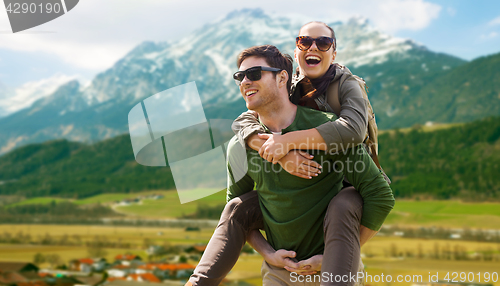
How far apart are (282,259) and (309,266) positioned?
278 mm

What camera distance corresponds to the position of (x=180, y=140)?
5512 millimetres

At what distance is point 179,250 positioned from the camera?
152000 mm

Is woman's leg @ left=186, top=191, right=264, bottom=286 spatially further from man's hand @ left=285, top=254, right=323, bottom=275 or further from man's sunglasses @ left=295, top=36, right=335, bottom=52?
man's sunglasses @ left=295, top=36, right=335, bottom=52

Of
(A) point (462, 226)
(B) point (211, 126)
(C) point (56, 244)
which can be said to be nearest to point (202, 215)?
(C) point (56, 244)

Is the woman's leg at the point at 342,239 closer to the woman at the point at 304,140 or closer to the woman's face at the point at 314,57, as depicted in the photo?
the woman at the point at 304,140

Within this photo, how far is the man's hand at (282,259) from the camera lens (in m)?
3.87

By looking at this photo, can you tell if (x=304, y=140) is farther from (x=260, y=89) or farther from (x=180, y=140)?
(x=180, y=140)

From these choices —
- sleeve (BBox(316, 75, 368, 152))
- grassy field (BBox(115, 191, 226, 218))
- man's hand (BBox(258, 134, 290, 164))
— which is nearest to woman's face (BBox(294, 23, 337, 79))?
sleeve (BBox(316, 75, 368, 152))

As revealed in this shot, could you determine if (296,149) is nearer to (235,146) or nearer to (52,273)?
(235,146)

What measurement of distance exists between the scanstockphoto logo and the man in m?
0.64

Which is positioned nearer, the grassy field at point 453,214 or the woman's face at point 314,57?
the woman's face at point 314,57

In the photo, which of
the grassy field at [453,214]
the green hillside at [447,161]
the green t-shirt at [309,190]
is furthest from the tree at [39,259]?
the green t-shirt at [309,190]

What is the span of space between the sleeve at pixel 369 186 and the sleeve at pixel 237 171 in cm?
104

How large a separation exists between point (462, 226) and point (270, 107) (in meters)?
158
